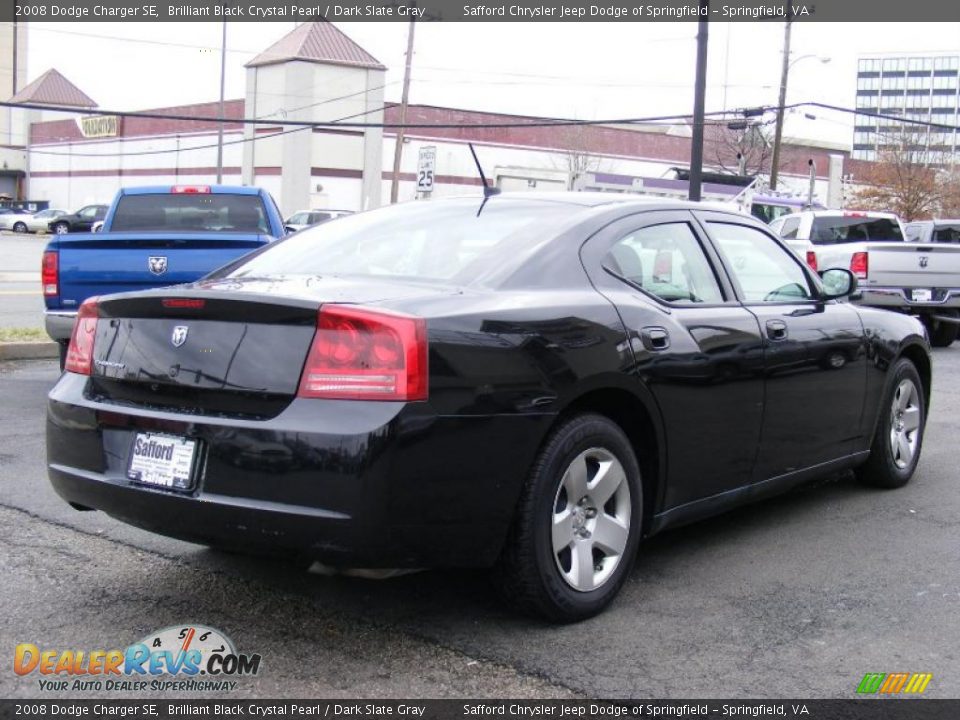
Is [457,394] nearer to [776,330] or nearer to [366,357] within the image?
[366,357]

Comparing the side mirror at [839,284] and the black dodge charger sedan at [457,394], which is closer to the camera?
the black dodge charger sedan at [457,394]

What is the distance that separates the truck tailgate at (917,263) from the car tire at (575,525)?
11.1m

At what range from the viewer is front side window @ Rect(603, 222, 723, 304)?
4.52 meters

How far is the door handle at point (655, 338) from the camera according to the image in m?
4.28

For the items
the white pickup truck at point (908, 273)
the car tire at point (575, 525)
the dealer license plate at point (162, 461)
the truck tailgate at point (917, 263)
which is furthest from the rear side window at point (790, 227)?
the dealer license plate at point (162, 461)

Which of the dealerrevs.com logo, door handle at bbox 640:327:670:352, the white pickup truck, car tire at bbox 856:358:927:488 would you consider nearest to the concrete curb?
the dealerrevs.com logo

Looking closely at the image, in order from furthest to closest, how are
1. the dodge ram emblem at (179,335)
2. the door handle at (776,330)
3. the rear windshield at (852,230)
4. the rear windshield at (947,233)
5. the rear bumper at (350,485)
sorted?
the rear windshield at (947,233) → the rear windshield at (852,230) → the door handle at (776,330) → the dodge ram emblem at (179,335) → the rear bumper at (350,485)

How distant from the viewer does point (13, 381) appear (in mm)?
9805

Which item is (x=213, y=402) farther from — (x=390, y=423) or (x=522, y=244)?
(x=522, y=244)

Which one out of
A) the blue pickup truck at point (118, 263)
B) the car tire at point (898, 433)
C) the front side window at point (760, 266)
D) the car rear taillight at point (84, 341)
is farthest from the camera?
the blue pickup truck at point (118, 263)

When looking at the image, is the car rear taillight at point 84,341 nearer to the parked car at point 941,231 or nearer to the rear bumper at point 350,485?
the rear bumper at point 350,485

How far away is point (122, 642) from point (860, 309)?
4.12m

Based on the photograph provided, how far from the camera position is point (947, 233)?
18.4m

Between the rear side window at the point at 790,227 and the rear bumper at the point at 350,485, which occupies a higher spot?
the rear side window at the point at 790,227
